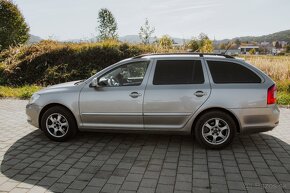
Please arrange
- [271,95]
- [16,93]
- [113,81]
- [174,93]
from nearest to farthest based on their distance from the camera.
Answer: [271,95] < [174,93] < [113,81] < [16,93]

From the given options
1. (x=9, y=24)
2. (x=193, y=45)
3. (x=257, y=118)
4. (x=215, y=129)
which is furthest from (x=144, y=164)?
(x=9, y=24)

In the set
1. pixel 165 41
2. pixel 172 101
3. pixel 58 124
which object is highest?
pixel 165 41

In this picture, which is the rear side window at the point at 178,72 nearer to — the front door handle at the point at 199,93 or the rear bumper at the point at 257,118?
the front door handle at the point at 199,93

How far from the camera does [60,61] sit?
14.9 meters

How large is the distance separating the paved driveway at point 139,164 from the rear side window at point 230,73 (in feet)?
4.25

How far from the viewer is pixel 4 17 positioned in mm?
20781

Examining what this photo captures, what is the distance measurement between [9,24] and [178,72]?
61.3 feet

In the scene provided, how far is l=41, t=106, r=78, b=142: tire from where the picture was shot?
594cm

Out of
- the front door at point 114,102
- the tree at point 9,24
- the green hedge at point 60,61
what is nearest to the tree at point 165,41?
the green hedge at point 60,61

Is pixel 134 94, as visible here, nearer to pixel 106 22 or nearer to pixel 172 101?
pixel 172 101

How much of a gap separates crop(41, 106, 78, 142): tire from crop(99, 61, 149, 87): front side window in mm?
959

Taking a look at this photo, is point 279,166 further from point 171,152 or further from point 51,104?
point 51,104

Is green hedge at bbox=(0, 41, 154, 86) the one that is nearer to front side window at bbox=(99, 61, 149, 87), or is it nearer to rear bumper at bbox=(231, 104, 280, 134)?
front side window at bbox=(99, 61, 149, 87)

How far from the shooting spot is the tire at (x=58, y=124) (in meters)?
5.94
